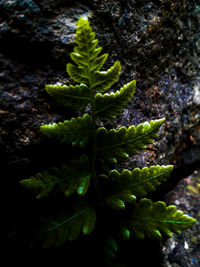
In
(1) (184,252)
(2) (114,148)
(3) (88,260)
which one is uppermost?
(2) (114,148)

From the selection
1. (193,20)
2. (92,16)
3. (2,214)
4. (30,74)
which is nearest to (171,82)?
(193,20)

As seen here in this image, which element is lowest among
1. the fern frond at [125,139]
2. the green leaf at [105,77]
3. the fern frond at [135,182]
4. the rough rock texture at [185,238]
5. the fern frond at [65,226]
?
the rough rock texture at [185,238]

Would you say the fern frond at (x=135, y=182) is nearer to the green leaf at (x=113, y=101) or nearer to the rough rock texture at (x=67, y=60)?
the rough rock texture at (x=67, y=60)

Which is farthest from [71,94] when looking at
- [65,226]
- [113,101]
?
[65,226]

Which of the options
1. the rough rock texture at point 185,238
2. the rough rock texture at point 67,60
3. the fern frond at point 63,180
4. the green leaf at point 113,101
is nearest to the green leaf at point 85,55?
the green leaf at point 113,101

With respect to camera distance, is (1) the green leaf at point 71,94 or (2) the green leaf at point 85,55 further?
(1) the green leaf at point 71,94

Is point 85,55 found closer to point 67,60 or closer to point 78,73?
point 78,73

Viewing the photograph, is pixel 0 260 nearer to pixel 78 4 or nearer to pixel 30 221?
pixel 30 221
